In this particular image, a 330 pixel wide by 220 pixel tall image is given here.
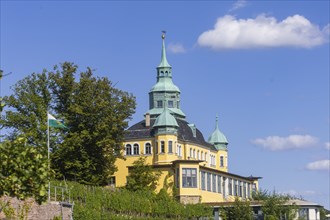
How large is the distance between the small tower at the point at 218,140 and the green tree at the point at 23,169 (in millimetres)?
92601

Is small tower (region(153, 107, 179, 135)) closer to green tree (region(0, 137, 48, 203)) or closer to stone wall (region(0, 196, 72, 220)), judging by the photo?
stone wall (region(0, 196, 72, 220))

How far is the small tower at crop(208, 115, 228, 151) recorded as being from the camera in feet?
388

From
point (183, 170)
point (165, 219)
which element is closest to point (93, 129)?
point (165, 219)

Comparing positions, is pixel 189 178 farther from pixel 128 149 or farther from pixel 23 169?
pixel 23 169

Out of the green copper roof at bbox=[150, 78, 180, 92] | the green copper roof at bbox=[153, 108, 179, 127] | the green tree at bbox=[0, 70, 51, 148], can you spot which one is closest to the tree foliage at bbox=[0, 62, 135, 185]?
the green tree at bbox=[0, 70, 51, 148]

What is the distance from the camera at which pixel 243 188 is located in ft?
359

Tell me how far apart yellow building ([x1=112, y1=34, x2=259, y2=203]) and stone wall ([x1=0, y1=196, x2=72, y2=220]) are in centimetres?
3022

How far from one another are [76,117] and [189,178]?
1848 cm

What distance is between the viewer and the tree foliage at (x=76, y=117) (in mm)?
76750

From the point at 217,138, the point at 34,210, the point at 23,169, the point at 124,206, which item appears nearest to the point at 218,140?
the point at 217,138

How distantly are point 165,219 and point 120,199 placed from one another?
25.3 ft

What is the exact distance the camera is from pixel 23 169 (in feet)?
84.5

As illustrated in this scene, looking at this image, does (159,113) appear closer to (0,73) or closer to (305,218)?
(305,218)

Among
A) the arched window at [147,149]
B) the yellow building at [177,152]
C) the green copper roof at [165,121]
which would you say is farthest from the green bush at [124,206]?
the arched window at [147,149]
